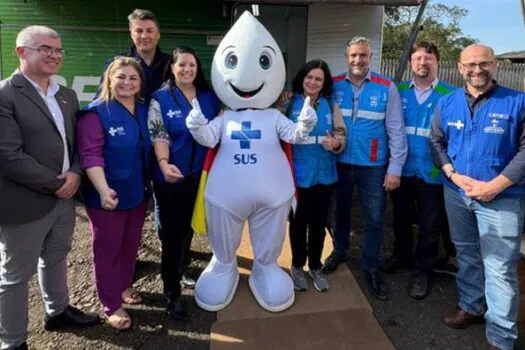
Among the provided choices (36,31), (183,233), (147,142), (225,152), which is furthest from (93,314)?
(36,31)

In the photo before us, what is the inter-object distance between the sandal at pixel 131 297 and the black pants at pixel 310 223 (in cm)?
129

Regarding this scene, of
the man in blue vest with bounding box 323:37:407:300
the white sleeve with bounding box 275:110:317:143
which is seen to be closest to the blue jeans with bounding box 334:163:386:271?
the man in blue vest with bounding box 323:37:407:300

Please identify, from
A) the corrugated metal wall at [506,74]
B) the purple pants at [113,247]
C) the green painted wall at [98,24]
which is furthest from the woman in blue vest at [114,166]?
the corrugated metal wall at [506,74]

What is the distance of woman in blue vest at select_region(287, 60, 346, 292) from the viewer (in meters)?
3.09

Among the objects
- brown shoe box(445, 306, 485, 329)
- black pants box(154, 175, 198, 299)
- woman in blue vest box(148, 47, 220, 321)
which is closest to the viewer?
woman in blue vest box(148, 47, 220, 321)

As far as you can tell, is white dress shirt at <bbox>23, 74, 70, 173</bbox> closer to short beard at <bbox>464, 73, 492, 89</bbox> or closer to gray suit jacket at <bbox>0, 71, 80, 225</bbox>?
gray suit jacket at <bbox>0, 71, 80, 225</bbox>

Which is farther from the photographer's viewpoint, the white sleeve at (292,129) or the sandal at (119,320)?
the sandal at (119,320)

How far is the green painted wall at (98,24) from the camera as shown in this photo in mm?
5934

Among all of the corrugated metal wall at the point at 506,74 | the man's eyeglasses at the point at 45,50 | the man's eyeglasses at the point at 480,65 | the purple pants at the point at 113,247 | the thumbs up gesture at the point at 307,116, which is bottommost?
the purple pants at the point at 113,247

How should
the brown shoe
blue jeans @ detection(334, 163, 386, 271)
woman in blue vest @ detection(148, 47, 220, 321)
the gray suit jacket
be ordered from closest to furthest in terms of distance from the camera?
the gray suit jacket, woman in blue vest @ detection(148, 47, 220, 321), the brown shoe, blue jeans @ detection(334, 163, 386, 271)

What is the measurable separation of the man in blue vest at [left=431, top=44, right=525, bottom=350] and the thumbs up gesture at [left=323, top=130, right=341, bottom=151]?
777 mm

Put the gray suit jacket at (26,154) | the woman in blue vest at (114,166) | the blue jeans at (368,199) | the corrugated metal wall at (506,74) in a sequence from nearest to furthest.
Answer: the gray suit jacket at (26,154) → the woman in blue vest at (114,166) → the blue jeans at (368,199) → the corrugated metal wall at (506,74)

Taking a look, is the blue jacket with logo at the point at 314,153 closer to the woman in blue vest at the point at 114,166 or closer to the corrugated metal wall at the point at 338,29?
the woman in blue vest at the point at 114,166

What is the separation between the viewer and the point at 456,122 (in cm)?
280
